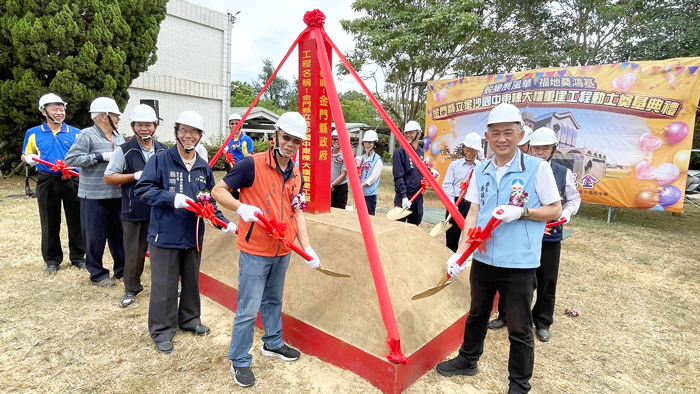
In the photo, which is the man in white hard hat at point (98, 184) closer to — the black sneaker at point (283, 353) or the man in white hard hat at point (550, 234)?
the black sneaker at point (283, 353)

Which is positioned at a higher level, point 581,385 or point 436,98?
point 436,98

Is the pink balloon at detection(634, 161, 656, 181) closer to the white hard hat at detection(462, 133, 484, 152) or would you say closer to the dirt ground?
the dirt ground

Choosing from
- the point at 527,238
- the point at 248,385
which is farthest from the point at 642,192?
the point at 248,385

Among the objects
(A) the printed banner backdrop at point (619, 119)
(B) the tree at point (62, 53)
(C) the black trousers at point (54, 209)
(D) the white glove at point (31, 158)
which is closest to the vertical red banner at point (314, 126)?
(C) the black trousers at point (54, 209)

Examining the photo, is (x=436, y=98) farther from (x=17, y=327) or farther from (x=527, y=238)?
(x=17, y=327)

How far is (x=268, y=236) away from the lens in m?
2.38

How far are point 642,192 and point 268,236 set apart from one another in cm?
813

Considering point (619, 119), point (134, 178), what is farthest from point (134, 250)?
point (619, 119)

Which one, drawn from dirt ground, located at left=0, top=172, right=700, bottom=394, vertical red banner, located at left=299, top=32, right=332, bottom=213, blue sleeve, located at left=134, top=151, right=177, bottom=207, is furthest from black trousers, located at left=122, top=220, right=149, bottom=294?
vertical red banner, located at left=299, top=32, right=332, bottom=213

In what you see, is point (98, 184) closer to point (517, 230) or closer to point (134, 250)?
point (134, 250)

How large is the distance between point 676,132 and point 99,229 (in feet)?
30.4

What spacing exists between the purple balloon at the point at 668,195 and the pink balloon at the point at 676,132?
0.86 m

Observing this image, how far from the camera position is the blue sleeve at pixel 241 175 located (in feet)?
7.57

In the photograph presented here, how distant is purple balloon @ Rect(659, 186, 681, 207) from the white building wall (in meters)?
16.1
